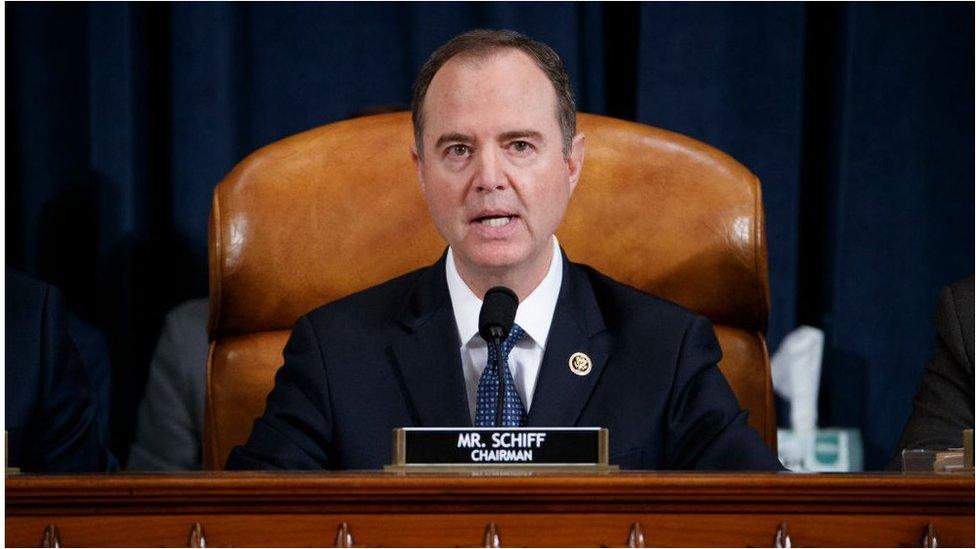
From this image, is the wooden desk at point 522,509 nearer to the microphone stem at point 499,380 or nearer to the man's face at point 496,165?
the microphone stem at point 499,380

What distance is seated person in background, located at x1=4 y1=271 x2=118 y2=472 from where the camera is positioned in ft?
6.37

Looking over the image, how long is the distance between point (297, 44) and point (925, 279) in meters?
1.16

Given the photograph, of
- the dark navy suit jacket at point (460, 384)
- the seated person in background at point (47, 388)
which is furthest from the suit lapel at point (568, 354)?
the seated person in background at point (47, 388)

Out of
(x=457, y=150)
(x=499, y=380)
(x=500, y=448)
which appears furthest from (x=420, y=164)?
(x=500, y=448)

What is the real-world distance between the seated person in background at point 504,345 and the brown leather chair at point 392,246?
199 millimetres

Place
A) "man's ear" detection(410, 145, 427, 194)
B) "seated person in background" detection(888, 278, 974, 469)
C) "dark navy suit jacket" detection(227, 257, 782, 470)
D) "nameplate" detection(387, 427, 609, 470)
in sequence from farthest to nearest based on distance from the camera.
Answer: "seated person in background" detection(888, 278, 974, 469) < "man's ear" detection(410, 145, 427, 194) < "dark navy suit jacket" detection(227, 257, 782, 470) < "nameplate" detection(387, 427, 609, 470)

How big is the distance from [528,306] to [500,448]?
0.44 metres

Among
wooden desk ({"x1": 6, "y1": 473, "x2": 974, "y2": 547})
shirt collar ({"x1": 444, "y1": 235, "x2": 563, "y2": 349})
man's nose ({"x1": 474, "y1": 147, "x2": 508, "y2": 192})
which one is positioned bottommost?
wooden desk ({"x1": 6, "y1": 473, "x2": 974, "y2": 547})

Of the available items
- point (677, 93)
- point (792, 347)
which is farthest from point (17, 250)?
point (792, 347)

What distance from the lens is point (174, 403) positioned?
245 centimetres

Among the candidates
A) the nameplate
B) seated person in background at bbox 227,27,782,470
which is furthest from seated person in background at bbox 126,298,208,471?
the nameplate

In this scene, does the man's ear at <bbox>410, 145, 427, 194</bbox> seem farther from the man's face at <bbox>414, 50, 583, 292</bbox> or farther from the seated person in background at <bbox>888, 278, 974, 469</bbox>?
the seated person in background at <bbox>888, 278, 974, 469</bbox>

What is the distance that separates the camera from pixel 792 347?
2.46 meters

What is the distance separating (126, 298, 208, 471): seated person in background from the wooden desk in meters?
1.34
